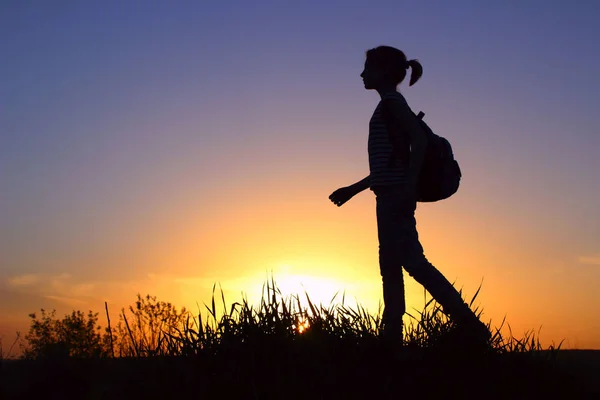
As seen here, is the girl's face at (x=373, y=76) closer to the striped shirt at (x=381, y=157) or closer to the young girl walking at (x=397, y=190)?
the young girl walking at (x=397, y=190)

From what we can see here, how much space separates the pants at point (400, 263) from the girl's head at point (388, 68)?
94 cm

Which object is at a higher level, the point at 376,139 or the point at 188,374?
the point at 376,139

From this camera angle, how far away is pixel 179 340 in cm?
479

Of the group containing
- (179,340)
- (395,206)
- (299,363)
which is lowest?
(299,363)

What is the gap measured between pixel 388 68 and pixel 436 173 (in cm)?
99

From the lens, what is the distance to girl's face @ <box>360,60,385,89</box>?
557 cm

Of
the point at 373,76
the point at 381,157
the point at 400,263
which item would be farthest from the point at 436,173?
the point at 373,76

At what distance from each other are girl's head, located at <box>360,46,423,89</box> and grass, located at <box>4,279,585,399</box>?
6.23ft

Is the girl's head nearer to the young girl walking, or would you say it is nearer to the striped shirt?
the young girl walking

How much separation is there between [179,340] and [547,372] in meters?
2.70

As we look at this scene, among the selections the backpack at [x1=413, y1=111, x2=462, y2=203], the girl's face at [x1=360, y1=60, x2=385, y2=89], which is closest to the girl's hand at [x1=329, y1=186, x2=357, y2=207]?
the backpack at [x1=413, y1=111, x2=462, y2=203]

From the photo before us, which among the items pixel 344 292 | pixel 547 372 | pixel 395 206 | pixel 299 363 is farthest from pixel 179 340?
pixel 547 372

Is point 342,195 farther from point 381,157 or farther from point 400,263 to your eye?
point 400,263

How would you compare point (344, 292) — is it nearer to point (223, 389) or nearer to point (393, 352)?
point (393, 352)
